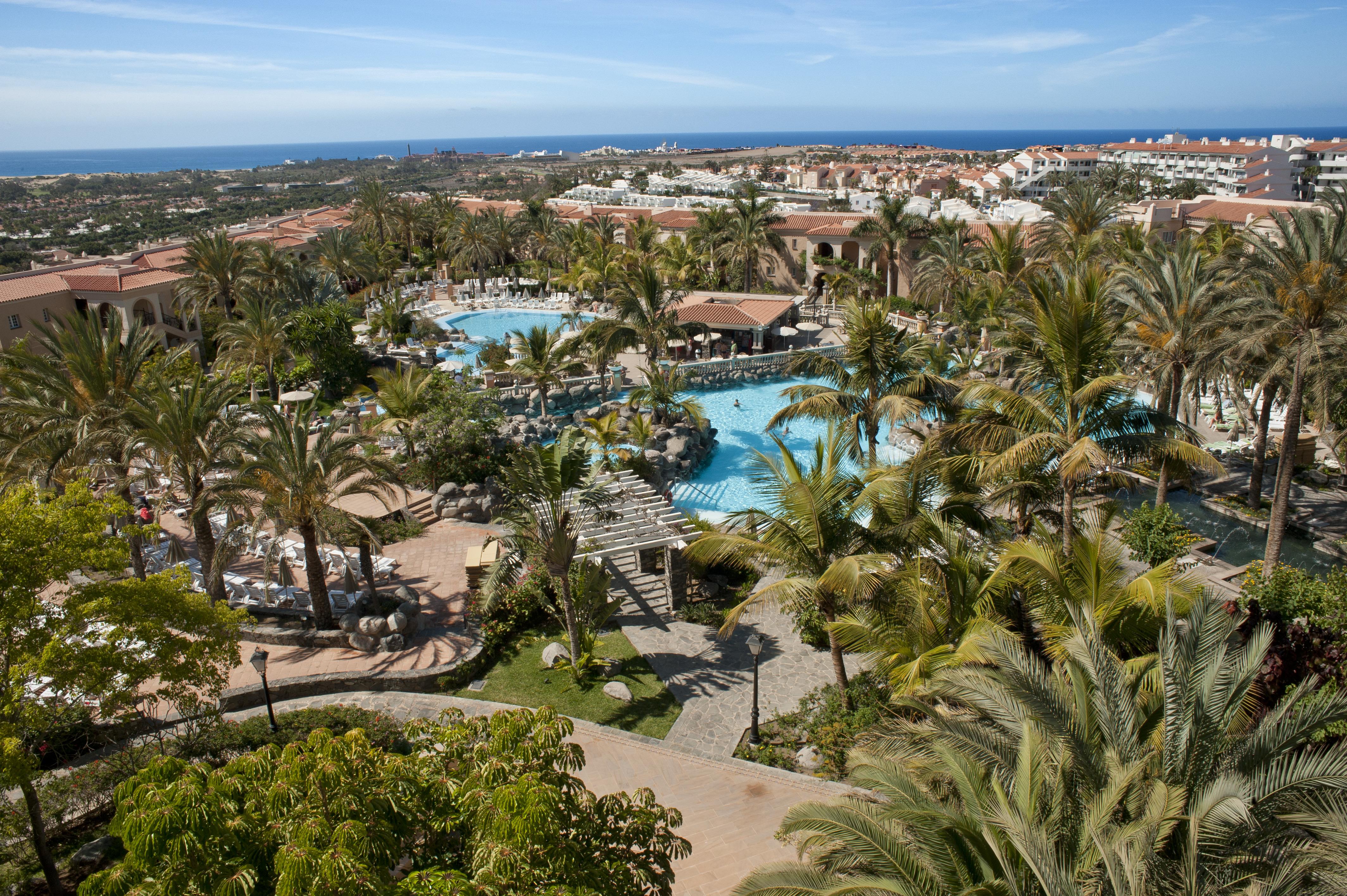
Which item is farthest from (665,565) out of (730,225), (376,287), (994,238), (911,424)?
(376,287)

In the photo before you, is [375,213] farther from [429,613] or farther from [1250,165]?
[1250,165]

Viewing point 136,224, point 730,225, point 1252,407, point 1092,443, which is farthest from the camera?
point 136,224

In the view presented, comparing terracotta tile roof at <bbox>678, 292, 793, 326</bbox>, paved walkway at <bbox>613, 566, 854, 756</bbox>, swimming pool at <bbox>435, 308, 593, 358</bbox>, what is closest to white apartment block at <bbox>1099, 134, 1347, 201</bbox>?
terracotta tile roof at <bbox>678, 292, 793, 326</bbox>

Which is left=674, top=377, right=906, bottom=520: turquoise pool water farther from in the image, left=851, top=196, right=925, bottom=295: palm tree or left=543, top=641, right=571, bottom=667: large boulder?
left=851, top=196, right=925, bottom=295: palm tree

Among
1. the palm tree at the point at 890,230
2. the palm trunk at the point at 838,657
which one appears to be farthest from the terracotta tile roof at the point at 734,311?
the palm trunk at the point at 838,657

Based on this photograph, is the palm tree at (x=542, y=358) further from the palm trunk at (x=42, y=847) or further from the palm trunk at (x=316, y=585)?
the palm trunk at (x=42, y=847)

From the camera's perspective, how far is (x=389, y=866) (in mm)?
6156

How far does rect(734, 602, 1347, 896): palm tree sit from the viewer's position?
5730 mm

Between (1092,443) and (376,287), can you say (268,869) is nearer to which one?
(1092,443)

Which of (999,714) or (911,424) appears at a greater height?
(999,714)

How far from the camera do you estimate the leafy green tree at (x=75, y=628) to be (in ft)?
26.3

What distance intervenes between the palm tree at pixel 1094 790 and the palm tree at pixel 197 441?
11.8 meters

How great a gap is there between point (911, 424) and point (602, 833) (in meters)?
24.3

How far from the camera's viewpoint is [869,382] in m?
18.5
